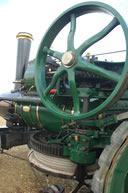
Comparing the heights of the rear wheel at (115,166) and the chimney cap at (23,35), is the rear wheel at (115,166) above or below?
below

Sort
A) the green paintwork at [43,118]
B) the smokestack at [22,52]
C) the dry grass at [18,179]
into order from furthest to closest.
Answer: the smokestack at [22,52] → the dry grass at [18,179] → the green paintwork at [43,118]

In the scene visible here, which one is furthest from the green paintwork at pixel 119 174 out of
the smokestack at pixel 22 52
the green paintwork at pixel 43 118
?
the smokestack at pixel 22 52

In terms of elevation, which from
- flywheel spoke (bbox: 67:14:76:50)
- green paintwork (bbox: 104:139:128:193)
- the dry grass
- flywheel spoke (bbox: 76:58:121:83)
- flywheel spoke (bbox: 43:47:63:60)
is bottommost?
the dry grass

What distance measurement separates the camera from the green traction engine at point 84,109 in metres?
1.30

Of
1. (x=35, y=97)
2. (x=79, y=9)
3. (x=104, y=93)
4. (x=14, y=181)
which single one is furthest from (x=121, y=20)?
(x=14, y=181)

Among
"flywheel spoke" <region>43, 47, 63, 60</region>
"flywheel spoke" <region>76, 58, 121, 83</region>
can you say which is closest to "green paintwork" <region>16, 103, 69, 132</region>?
"flywheel spoke" <region>43, 47, 63, 60</region>

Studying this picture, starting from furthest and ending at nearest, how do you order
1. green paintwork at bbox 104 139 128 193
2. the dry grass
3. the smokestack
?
the smokestack, the dry grass, green paintwork at bbox 104 139 128 193

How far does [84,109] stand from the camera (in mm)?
1617

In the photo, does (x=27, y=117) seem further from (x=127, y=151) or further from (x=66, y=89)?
(x=127, y=151)

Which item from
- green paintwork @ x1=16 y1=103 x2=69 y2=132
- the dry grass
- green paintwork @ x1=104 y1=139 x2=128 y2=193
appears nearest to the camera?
green paintwork @ x1=104 y1=139 x2=128 y2=193

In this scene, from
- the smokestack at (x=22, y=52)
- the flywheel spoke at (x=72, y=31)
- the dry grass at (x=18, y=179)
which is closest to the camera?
the flywheel spoke at (x=72, y=31)

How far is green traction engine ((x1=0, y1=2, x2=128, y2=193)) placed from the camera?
130 centimetres

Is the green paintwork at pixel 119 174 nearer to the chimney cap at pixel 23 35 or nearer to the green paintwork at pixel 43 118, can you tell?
the green paintwork at pixel 43 118

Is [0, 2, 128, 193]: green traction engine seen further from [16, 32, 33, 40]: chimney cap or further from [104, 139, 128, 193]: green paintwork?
[16, 32, 33, 40]: chimney cap
